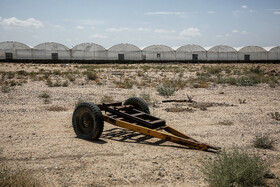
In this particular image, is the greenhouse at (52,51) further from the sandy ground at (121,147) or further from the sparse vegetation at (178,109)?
the sparse vegetation at (178,109)

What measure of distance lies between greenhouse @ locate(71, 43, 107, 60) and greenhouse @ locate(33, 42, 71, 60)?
50.9 inches

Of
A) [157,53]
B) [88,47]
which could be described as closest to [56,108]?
[88,47]

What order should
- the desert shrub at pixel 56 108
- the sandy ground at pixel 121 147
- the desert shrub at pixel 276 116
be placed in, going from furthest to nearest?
1. the desert shrub at pixel 56 108
2. the desert shrub at pixel 276 116
3. the sandy ground at pixel 121 147

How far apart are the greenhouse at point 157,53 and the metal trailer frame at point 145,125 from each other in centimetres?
3935

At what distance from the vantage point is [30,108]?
356 inches

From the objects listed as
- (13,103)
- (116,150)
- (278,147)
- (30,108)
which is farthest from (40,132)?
(278,147)

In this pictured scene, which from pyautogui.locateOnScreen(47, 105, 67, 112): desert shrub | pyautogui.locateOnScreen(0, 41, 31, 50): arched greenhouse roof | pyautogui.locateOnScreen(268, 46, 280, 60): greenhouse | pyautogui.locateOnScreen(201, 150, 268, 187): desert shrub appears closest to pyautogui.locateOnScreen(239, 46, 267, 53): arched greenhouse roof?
pyautogui.locateOnScreen(268, 46, 280, 60): greenhouse

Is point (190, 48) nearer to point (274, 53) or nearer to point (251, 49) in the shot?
point (251, 49)

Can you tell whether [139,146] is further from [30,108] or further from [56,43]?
[56,43]

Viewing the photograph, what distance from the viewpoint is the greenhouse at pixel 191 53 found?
45.9 m

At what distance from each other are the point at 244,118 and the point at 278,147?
2467 mm

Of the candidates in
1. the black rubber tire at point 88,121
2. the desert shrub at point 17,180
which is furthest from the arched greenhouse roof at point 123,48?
the desert shrub at point 17,180

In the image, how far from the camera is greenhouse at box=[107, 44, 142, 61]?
4444 centimetres

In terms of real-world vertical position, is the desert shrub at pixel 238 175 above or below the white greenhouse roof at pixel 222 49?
below
